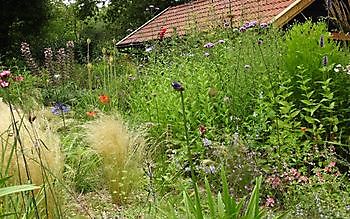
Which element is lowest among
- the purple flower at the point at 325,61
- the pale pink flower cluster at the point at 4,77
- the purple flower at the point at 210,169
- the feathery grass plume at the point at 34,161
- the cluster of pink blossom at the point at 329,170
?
the cluster of pink blossom at the point at 329,170

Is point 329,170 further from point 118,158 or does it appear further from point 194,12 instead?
point 194,12

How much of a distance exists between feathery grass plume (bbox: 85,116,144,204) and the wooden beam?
536 cm

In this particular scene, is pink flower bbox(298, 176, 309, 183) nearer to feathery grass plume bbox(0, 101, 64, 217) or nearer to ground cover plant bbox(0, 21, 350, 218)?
ground cover plant bbox(0, 21, 350, 218)

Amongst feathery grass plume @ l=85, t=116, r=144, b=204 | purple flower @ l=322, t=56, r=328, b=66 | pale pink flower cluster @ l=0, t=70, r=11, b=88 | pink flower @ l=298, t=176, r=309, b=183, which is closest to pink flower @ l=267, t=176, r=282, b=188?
pink flower @ l=298, t=176, r=309, b=183

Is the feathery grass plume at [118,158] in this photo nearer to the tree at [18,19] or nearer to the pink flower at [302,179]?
the pink flower at [302,179]

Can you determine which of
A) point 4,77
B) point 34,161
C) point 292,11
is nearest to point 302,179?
point 34,161

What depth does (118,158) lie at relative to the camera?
428cm

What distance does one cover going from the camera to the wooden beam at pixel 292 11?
355 inches

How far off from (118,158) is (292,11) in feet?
19.2

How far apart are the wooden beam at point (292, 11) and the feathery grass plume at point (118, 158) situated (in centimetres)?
536

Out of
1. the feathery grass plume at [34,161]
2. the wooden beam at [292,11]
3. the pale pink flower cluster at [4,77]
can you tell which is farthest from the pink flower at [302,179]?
the wooden beam at [292,11]

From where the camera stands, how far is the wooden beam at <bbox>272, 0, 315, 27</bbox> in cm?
902

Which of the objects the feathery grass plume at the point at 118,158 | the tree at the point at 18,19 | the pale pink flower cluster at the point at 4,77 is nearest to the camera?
the pale pink flower cluster at the point at 4,77

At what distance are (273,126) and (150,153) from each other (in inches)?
42.8
